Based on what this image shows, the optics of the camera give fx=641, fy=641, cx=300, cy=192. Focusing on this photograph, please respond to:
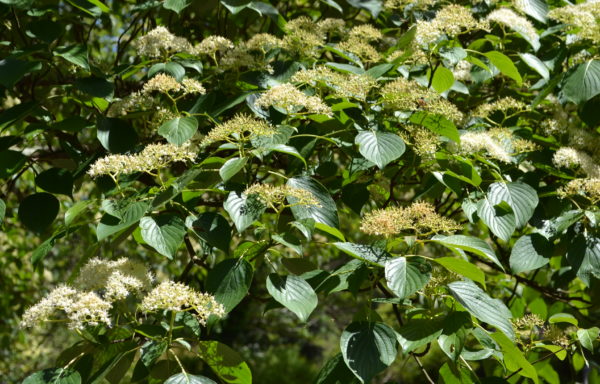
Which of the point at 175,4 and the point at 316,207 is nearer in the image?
the point at 316,207

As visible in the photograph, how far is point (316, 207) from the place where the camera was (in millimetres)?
1765

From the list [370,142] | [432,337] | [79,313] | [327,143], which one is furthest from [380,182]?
[79,313]

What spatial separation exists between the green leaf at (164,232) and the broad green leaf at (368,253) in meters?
0.41

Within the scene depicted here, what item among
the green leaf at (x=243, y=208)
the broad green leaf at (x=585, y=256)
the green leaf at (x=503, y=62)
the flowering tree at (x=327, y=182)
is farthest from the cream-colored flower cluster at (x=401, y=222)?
the green leaf at (x=503, y=62)

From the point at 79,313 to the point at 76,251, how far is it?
4984mm

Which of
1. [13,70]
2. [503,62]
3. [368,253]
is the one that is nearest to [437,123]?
[503,62]

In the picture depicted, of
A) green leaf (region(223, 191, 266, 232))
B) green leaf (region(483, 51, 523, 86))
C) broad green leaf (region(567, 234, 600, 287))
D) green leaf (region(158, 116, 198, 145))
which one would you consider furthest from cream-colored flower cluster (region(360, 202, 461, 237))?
green leaf (region(483, 51, 523, 86))

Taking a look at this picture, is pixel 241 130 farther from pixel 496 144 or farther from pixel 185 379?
pixel 496 144

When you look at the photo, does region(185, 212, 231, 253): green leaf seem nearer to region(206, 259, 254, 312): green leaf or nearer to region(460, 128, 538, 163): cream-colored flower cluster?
region(206, 259, 254, 312): green leaf

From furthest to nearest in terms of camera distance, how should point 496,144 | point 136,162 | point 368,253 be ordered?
point 496,144 → point 136,162 → point 368,253

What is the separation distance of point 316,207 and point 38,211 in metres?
1.03

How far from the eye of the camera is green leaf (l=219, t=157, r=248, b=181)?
5.06 ft

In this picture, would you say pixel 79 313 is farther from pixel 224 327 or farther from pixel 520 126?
pixel 224 327

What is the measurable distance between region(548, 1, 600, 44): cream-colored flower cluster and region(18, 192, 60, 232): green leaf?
1.88 m
